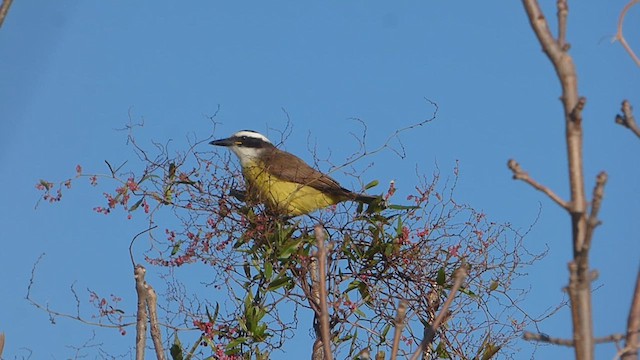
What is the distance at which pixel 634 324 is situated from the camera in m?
1.21

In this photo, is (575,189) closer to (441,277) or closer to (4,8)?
(4,8)

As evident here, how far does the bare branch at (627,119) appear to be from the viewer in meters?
1.29

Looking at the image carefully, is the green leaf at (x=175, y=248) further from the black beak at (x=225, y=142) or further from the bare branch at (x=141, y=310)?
the black beak at (x=225, y=142)

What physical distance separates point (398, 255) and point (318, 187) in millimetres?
1275

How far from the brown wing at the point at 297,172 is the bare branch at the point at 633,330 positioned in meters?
3.22

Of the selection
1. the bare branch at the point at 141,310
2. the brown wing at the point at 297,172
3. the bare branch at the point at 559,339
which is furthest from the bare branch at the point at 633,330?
the brown wing at the point at 297,172

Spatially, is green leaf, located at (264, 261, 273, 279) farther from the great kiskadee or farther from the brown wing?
the brown wing

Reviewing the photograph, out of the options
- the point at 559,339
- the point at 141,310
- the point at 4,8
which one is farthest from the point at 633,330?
the point at 141,310

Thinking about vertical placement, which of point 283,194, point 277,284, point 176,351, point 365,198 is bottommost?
point 176,351

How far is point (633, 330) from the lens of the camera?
120 cm

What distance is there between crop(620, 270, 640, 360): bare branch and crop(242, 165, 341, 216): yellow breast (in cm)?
302

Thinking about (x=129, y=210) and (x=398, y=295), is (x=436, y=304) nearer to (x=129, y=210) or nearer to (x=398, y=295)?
(x=398, y=295)

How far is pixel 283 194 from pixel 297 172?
39 cm

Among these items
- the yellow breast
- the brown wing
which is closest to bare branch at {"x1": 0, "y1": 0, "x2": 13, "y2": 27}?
the yellow breast
